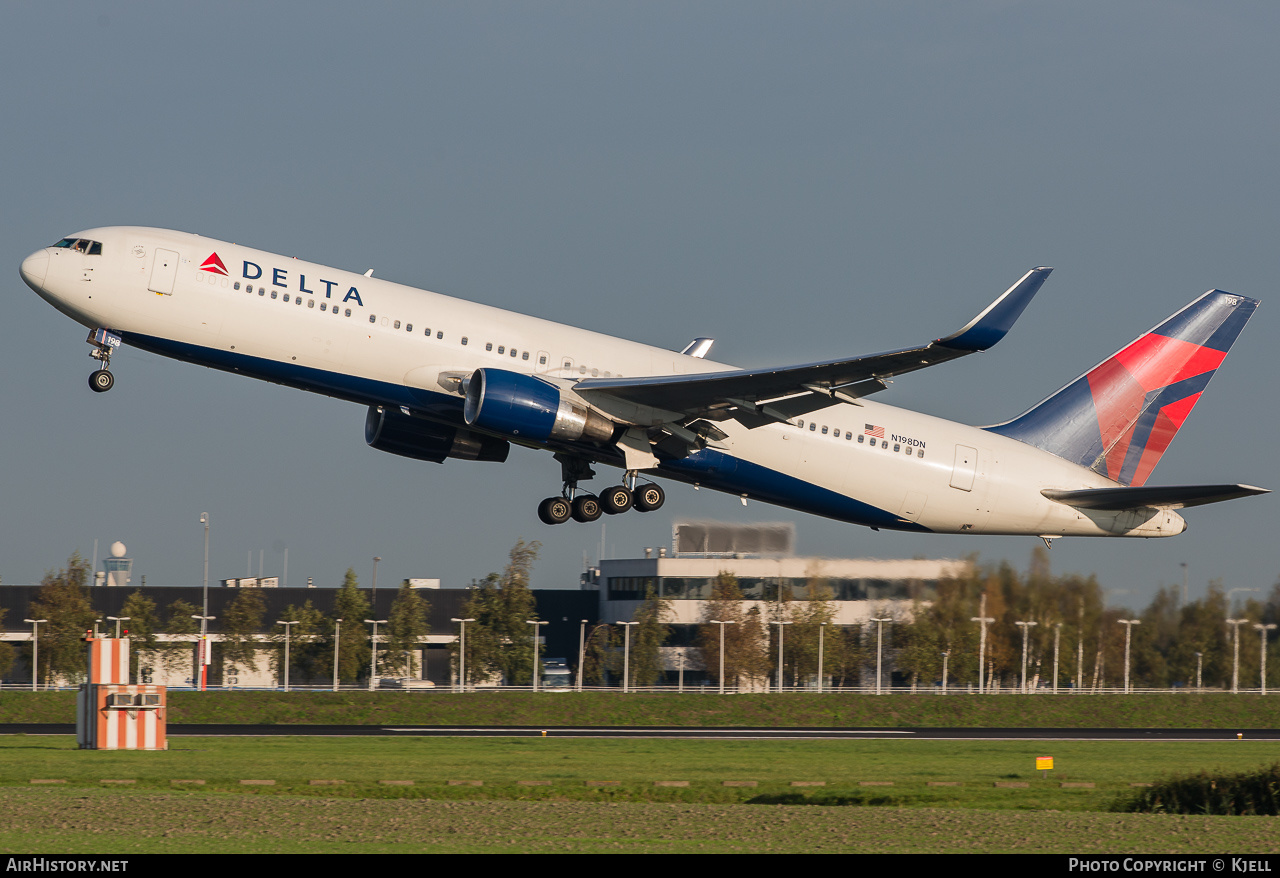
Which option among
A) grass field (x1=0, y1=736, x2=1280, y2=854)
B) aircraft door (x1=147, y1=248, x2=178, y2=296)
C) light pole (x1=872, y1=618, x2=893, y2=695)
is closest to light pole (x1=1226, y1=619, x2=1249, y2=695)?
grass field (x1=0, y1=736, x2=1280, y2=854)

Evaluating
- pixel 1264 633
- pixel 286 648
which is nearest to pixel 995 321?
pixel 1264 633

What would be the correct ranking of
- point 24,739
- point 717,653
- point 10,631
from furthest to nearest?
1. point 10,631
2. point 717,653
3. point 24,739

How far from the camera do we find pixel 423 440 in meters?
37.4

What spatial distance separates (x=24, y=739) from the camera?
43344mm

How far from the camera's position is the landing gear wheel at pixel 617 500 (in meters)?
36.9

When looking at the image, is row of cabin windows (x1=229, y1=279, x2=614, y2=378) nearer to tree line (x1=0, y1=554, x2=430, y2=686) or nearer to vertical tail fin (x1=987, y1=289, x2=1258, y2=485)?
vertical tail fin (x1=987, y1=289, x2=1258, y2=485)

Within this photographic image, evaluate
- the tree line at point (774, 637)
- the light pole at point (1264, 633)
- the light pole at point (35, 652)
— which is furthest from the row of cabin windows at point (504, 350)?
the light pole at point (35, 652)

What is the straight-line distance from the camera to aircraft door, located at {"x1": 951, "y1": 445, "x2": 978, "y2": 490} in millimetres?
38344

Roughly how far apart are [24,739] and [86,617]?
139ft

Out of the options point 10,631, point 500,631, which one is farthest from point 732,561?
point 10,631

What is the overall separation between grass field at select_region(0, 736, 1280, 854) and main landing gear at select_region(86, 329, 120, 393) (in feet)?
29.6

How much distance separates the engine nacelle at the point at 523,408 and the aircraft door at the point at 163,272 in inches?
279

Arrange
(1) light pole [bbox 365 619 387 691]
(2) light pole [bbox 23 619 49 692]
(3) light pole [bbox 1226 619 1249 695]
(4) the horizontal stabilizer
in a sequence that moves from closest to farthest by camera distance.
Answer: (4) the horizontal stabilizer < (3) light pole [bbox 1226 619 1249 695] < (2) light pole [bbox 23 619 49 692] < (1) light pole [bbox 365 619 387 691]
